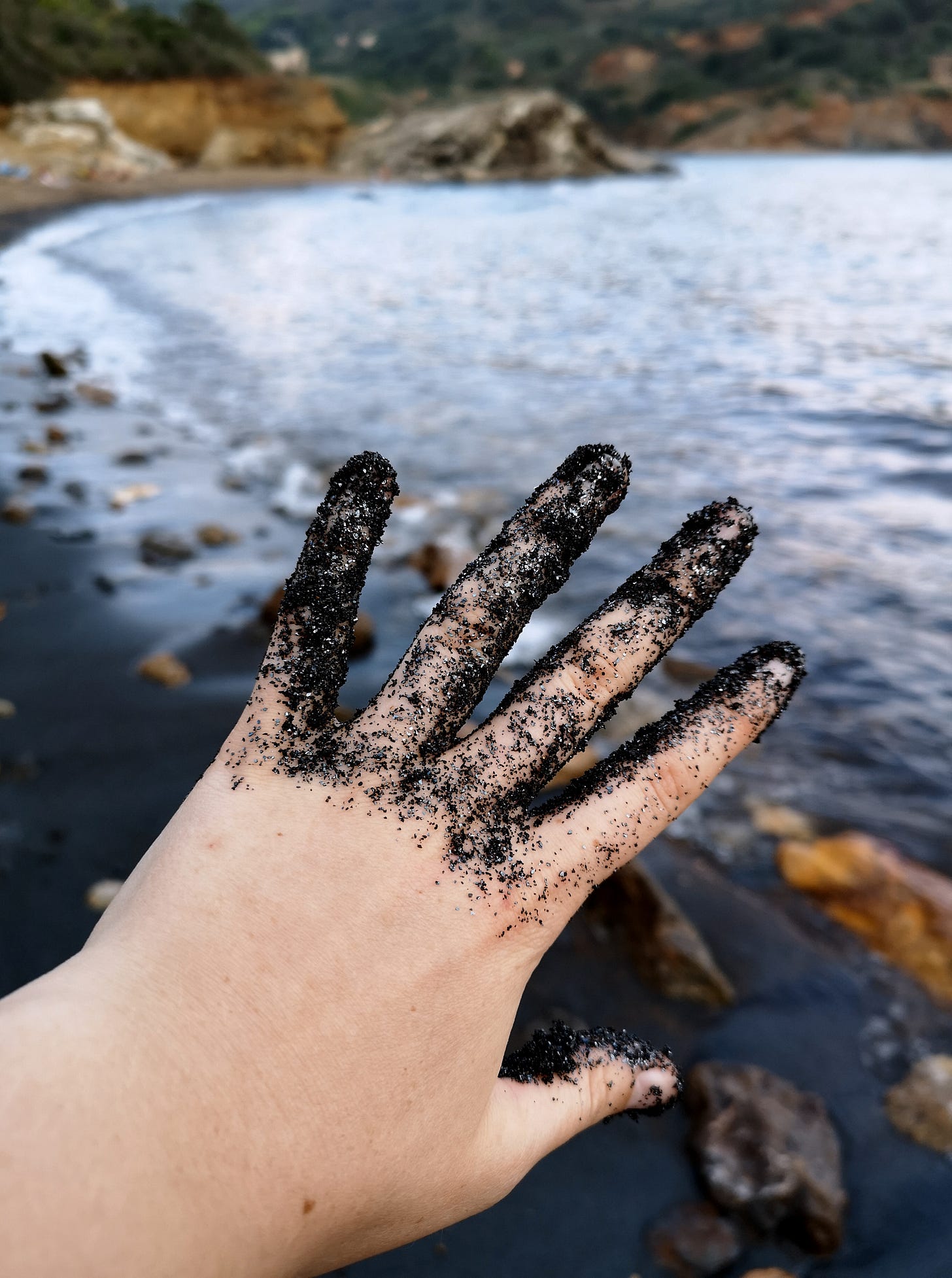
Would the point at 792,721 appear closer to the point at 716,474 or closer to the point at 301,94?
the point at 716,474

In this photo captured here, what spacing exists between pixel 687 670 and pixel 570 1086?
2621 mm

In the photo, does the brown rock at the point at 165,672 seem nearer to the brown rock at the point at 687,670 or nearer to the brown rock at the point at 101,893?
the brown rock at the point at 101,893

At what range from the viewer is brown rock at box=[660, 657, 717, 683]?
3.76 metres

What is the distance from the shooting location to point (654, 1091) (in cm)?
153

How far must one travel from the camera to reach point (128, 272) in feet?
50.6

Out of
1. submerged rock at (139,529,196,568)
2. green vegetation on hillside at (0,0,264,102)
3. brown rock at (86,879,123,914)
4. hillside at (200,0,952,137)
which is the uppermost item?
hillside at (200,0,952,137)

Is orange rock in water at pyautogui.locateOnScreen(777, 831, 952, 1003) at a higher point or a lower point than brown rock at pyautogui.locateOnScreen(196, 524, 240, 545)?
lower

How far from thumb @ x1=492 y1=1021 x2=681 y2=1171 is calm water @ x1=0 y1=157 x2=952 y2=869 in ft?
4.51

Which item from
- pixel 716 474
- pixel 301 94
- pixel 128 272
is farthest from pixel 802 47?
pixel 716 474

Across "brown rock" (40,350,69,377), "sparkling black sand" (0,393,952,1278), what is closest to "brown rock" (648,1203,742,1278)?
"sparkling black sand" (0,393,952,1278)

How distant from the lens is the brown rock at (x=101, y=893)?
2.19m

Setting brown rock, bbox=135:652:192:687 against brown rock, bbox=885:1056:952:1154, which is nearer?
brown rock, bbox=885:1056:952:1154

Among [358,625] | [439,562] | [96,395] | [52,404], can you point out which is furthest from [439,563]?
[96,395]

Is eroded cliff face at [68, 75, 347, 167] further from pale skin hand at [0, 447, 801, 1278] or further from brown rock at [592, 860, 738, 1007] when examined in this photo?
brown rock at [592, 860, 738, 1007]
